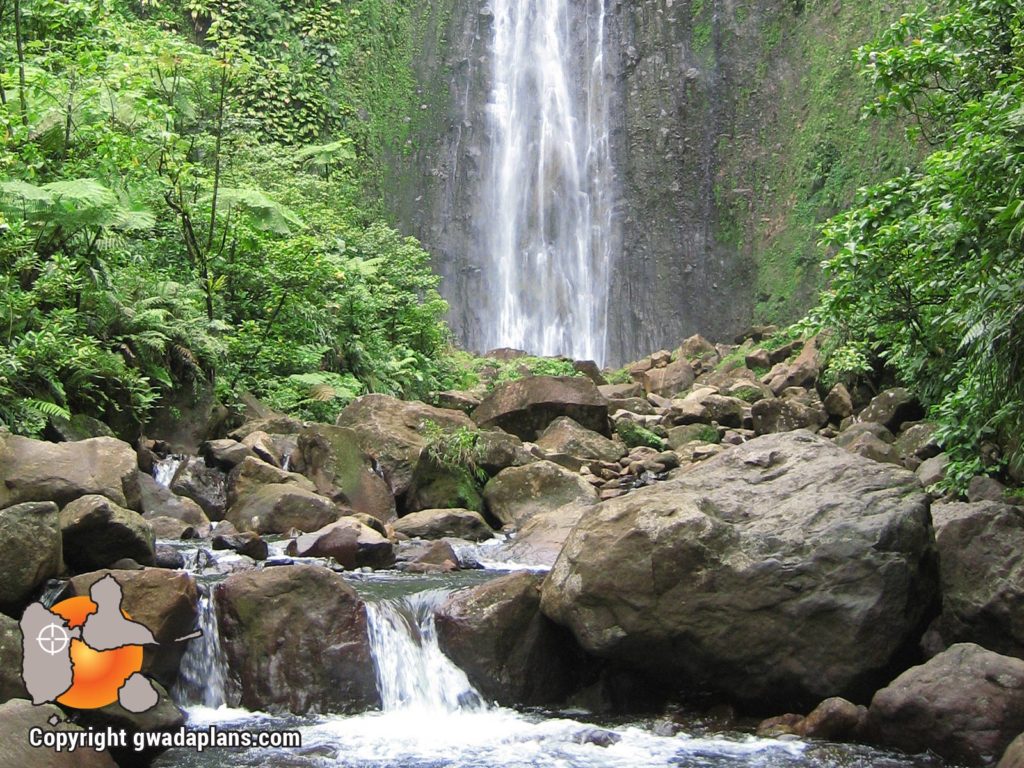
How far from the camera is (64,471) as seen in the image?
779cm

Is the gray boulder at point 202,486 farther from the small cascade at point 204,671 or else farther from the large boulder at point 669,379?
the large boulder at point 669,379

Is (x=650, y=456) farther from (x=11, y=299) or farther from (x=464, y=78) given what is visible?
(x=464, y=78)

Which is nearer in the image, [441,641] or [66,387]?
[441,641]

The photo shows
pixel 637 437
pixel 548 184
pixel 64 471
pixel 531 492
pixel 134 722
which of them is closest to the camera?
pixel 134 722

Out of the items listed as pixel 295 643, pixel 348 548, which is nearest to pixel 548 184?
pixel 348 548

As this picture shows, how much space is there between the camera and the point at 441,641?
712cm

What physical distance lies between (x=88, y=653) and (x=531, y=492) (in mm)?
7194

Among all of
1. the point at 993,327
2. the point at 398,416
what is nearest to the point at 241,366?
the point at 398,416

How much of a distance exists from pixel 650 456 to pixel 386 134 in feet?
67.8

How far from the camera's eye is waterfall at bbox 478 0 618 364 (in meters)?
29.7

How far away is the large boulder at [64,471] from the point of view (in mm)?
7488

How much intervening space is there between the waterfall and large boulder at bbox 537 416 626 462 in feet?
44.5

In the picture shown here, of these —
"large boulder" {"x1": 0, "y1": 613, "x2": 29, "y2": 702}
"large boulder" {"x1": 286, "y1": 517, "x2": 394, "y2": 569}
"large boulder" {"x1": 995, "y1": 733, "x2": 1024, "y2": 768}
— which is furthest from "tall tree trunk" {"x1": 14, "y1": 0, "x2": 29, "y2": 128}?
"large boulder" {"x1": 995, "y1": 733, "x2": 1024, "y2": 768}

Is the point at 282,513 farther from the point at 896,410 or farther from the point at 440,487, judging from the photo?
the point at 896,410
